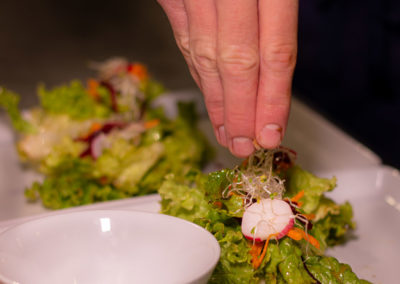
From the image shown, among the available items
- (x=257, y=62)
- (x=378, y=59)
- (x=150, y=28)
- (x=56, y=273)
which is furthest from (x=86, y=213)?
(x=150, y=28)

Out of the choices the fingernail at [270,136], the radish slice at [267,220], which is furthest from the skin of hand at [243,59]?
the radish slice at [267,220]

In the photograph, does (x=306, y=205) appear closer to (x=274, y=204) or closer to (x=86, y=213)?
(x=274, y=204)

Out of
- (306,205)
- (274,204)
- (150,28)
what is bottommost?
(150,28)

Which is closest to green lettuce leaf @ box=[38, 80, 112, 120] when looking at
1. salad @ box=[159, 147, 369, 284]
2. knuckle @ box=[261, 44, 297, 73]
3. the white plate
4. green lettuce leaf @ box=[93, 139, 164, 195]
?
green lettuce leaf @ box=[93, 139, 164, 195]

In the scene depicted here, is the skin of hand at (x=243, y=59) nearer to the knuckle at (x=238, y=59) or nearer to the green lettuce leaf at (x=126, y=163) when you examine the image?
the knuckle at (x=238, y=59)

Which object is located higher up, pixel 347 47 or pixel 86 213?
pixel 86 213

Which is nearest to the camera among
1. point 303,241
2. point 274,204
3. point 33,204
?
point 274,204

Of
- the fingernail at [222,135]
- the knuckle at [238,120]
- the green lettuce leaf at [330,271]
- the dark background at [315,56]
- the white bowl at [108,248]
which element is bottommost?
the dark background at [315,56]
